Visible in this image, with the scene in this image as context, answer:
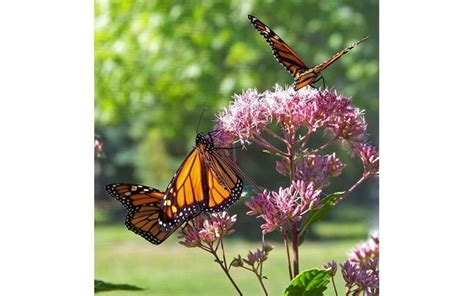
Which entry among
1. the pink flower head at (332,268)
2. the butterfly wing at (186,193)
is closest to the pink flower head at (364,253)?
the pink flower head at (332,268)

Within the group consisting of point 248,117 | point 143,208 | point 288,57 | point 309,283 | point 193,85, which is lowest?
point 309,283

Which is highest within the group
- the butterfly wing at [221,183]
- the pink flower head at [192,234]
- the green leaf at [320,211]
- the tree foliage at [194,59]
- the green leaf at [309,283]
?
the tree foliage at [194,59]

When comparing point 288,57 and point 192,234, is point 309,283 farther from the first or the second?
point 288,57

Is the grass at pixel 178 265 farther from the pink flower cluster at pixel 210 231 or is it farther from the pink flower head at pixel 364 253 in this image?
the pink flower cluster at pixel 210 231
